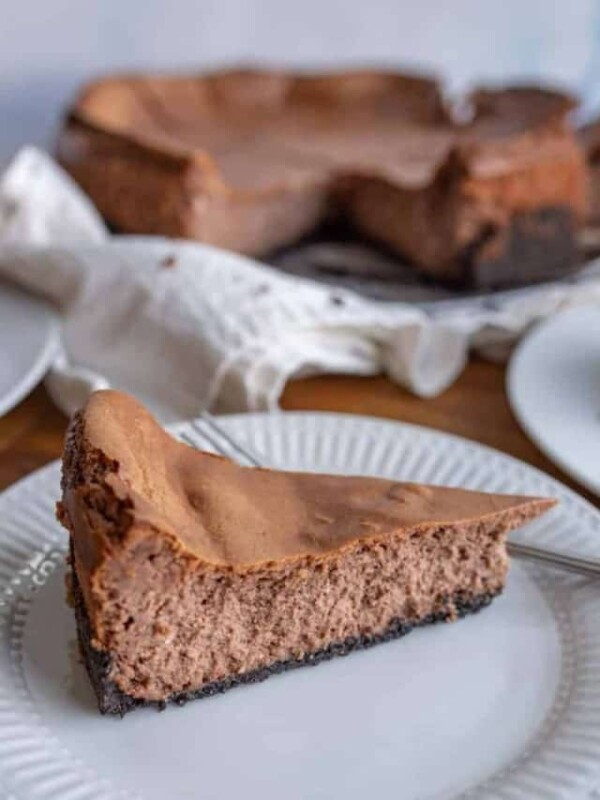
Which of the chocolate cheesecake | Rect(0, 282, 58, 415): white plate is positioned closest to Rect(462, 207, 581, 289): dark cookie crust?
the chocolate cheesecake

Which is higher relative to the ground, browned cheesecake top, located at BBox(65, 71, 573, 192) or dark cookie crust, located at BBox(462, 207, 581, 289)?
browned cheesecake top, located at BBox(65, 71, 573, 192)

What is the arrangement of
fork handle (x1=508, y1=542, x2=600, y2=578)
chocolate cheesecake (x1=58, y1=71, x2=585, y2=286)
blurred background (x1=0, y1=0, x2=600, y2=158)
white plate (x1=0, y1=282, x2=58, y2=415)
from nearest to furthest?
1. fork handle (x1=508, y1=542, x2=600, y2=578)
2. white plate (x1=0, y1=282, x2=58, y2=415)
3. chocolate cheesecake (x1=58, y1=71, x2=585, y2=286)
4. blurred background (x1=0, y1=0, x2=600, y2=158)

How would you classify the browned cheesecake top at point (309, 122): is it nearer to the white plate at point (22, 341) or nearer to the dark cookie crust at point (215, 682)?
the white plate at point (22, 341)

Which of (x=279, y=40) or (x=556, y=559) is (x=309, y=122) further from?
(x=556, y=559)

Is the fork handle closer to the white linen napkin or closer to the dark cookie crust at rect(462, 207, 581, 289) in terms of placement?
the white linen napkin

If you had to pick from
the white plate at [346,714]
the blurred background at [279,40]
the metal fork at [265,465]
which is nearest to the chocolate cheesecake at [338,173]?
the blurred background at [279,40]

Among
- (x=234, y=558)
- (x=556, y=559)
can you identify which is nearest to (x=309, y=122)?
(x=556, y=559)
